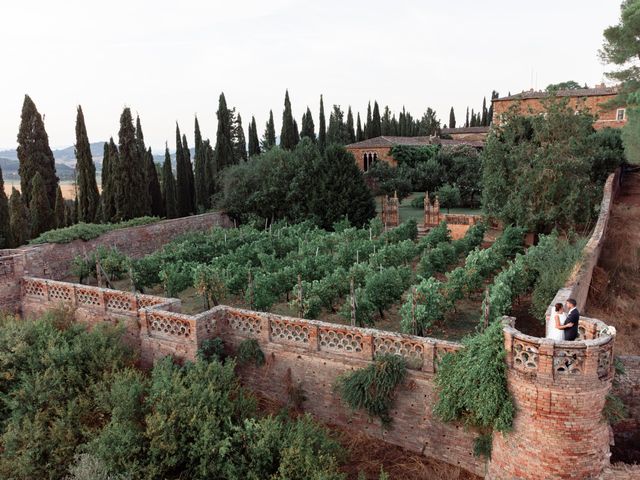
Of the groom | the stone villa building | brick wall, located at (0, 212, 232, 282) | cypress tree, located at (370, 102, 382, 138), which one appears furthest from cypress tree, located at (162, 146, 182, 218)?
the groom

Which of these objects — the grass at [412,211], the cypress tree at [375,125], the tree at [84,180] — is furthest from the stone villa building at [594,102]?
the tree at [84,180]

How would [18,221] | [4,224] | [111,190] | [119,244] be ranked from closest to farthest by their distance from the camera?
[119,244]
[4,224]
[18,221]
[111,190]

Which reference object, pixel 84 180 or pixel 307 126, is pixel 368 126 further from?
pixel 84 180

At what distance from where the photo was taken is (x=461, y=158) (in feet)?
138

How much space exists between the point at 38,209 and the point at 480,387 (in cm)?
2708

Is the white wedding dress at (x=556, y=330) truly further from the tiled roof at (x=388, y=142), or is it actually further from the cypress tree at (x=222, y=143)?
the tiled roof at (x=388, y=142)

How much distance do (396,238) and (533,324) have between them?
1095 centimetres

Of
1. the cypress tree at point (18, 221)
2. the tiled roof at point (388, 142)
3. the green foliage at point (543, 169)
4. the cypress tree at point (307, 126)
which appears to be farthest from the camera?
the cypress tree at point (307, 126)

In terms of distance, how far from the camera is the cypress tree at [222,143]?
37.5 metres

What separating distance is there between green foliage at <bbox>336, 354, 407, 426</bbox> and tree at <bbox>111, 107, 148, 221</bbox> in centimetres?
2344

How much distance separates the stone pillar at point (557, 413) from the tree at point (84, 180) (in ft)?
96.2

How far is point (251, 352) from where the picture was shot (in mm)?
10828

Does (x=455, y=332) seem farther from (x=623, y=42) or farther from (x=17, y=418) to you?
(x=623, y=42)

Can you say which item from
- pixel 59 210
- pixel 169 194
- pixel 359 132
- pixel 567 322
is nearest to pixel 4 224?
pixel 59 210
